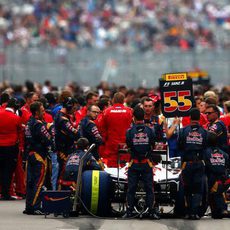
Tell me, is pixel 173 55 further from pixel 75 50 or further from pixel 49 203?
pixel 49 203

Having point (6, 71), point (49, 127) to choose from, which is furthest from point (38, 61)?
point (49, 127)

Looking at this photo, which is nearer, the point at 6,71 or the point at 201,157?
the point at 201,157

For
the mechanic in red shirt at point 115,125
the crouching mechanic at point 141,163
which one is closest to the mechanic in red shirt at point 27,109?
the mechanic in red shirt at point 115,125

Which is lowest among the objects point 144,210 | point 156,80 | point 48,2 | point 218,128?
point 144,210

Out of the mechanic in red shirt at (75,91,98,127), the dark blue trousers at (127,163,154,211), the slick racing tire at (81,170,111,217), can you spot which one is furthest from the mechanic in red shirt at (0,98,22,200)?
the dark blue trousers at (127,163,154,211)

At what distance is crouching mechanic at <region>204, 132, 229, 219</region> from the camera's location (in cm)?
1702

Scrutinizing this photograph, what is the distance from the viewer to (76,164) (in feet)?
56.0

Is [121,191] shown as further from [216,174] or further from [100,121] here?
[100,121]

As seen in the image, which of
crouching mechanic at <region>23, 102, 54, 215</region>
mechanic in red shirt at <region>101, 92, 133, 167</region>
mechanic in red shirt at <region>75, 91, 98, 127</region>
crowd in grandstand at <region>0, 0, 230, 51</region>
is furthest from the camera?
crowd in grandstand at <region>0, 0, 230, 51</region>

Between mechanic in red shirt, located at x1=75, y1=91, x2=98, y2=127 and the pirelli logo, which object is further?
mechanic in red shirt, located at x1=75, y1=91, x2=98, y2=127

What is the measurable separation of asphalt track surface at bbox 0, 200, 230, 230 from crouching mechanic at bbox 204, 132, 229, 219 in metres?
0.19

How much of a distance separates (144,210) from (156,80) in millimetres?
20834

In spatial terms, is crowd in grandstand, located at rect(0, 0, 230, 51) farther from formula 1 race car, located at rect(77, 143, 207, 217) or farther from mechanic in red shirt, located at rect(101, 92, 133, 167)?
formula 1 race car, located at rect(77, 143, 207, 217)

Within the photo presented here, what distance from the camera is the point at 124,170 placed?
1739cm
